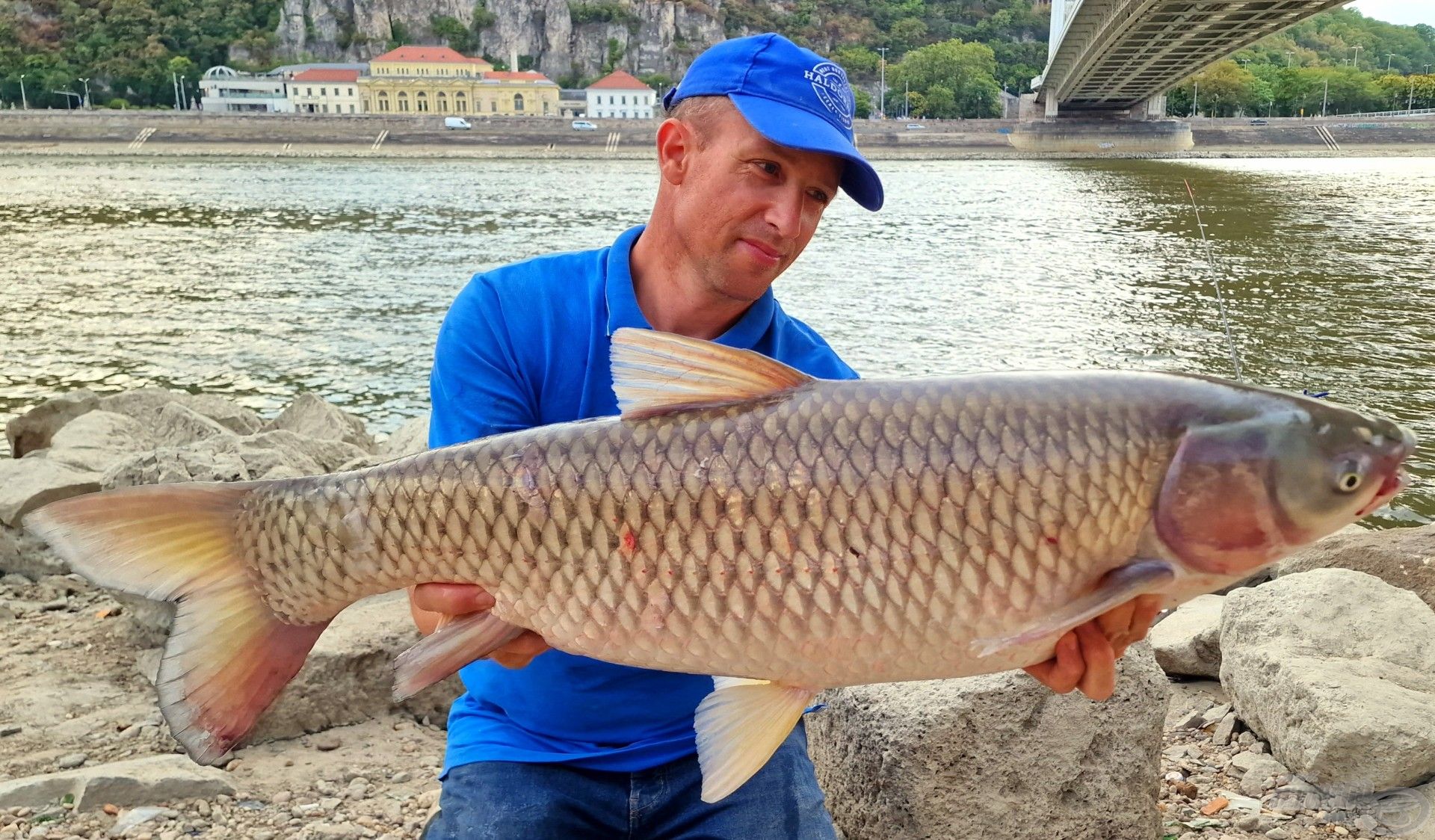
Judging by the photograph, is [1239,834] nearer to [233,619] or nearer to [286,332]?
[233,619]

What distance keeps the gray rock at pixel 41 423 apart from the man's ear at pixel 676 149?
24.6ft

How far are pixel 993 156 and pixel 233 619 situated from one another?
235ft

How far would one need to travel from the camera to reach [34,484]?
240 inches

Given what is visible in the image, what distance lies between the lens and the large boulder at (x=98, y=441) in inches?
268

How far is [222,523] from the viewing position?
2.13m

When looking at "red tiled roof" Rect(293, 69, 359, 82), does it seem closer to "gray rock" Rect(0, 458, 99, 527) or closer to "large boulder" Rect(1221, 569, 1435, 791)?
"gray rock" Rect(0, 458, 99, 527)

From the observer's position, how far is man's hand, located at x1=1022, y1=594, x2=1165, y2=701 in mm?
1951

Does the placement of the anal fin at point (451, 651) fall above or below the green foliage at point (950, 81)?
below

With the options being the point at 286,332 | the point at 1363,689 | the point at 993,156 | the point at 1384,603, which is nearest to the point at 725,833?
the point at 1363,689

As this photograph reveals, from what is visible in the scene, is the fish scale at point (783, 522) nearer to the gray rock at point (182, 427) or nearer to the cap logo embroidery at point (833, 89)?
the cap logo embroidery at point (833, 89)

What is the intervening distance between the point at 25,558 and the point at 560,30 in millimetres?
137076

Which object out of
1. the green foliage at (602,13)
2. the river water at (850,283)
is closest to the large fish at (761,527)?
the river water at (850,283)

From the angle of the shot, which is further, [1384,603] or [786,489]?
[1384,603]

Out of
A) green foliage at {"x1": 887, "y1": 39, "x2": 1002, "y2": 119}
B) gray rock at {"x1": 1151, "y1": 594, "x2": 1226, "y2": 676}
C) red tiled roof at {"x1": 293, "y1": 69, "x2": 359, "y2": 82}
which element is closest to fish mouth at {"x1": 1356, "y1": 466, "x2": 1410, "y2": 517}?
gray rock at {"x1": 1151, "y1": 594, "x2": 1226, "y2": 676}
